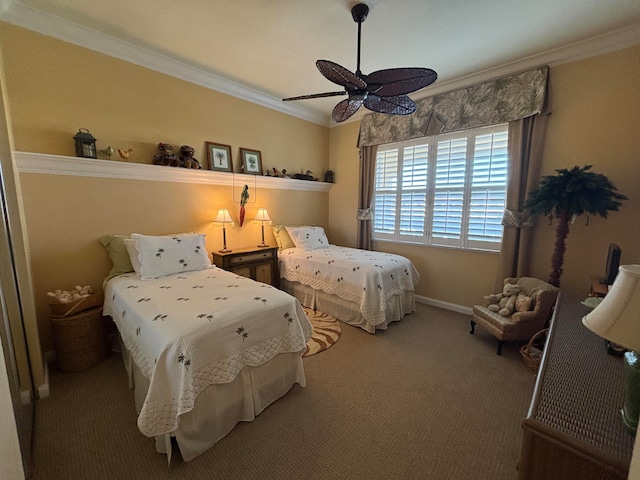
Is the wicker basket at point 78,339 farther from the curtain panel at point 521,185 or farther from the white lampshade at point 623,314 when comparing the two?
the curtain panel at point 521,185

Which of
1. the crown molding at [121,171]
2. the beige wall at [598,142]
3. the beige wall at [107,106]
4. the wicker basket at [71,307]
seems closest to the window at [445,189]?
the beige wall at [598,142]

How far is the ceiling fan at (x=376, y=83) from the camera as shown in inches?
68.1

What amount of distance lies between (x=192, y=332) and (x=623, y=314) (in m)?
1.75

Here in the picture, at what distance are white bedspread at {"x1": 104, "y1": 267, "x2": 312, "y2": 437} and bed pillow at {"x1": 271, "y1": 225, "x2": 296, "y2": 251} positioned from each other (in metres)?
1.70

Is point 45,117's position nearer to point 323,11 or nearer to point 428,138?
point 323,11

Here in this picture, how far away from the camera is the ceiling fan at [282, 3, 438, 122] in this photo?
173 cm

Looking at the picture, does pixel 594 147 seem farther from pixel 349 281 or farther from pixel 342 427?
pixel 342 427

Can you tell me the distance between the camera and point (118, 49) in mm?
2465

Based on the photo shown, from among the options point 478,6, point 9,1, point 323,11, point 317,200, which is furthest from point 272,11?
point 317,200

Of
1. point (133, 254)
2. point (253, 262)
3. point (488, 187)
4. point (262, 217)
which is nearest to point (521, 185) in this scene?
point (488, 187)

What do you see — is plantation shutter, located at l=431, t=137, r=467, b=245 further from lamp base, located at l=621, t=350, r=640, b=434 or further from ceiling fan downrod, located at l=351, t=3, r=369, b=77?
lamp base, located at l=621, t=350, r=640, b=434

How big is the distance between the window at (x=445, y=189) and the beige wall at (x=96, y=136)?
2249 millimetres

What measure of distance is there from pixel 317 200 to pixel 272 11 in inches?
110

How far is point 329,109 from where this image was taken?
4.19m
